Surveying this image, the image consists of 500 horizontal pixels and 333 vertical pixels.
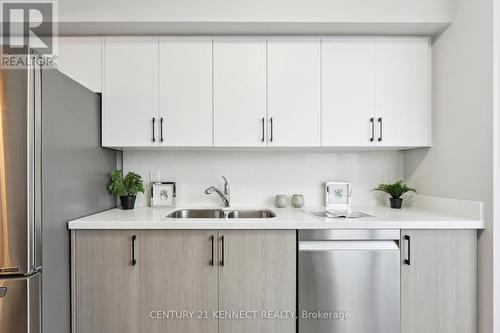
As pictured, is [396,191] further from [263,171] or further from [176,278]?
[176,278]

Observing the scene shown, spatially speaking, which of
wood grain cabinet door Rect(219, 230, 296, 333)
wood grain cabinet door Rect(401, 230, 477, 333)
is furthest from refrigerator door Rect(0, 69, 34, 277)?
wood grain cabinet door Rect(401, 230, 477, 333)

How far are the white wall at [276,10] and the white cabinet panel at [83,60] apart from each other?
0.85 feet

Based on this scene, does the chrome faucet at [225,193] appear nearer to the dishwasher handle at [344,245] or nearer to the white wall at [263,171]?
the white wall at [263,171]

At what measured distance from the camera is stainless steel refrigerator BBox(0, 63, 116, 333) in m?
1.29

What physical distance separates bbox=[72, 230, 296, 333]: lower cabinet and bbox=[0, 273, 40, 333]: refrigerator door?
0.30 m

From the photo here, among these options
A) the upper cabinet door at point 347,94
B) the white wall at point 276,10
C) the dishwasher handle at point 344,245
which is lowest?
the dishwasher handle at point 344,245

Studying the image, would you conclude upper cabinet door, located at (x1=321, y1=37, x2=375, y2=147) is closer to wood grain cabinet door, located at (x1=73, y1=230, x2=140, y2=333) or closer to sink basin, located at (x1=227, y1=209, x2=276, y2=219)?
sink basin, located at (x1=227, y1=209, x2=276, y2=219)

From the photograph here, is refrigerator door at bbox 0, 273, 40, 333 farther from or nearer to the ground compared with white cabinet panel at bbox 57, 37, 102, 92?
nearer to the ground

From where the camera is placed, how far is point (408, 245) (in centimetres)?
162

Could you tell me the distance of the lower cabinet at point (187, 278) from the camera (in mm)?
1613

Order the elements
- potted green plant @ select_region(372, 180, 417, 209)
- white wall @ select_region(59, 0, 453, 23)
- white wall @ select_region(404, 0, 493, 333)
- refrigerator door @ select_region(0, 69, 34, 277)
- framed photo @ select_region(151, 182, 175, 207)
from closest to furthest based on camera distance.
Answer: refrigerator door @ select_region(0, 69, 34, 277)
white wall @ select_region(404, 0, 493, 333)
white wall @ select_region(59, 0, 453, 23)
potted green plant @ select_region(372, 180, 417, 209)
framed photo @ select_region(151, 182, 175, 207)

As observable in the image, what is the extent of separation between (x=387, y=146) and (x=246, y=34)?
132 centimetres

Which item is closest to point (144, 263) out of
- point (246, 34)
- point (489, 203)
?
point (246, 34)

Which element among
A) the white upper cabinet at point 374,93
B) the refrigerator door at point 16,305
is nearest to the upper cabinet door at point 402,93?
the white upper cabinet at point 374,93
